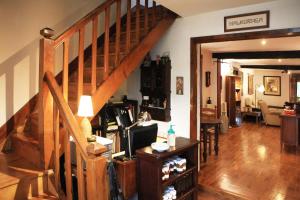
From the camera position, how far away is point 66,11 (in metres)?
3.75

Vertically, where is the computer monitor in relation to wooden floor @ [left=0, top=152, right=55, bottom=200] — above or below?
above

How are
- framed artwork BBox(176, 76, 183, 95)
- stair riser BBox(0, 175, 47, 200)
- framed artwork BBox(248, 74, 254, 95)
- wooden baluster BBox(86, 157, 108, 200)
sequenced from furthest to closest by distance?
framed artwork BBox(248, 74, 254, 95)
framed artwork BBox(176, 76, 183, 95)
stair riser BBox(0, 175, 47, 200)
wooden baluster BBox(86, 157, 108, 200)

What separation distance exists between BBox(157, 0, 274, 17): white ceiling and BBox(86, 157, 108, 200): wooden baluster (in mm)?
2023

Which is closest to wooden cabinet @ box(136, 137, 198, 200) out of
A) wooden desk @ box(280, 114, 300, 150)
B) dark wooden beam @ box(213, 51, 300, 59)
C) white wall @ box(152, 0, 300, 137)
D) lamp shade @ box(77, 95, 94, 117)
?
white wall @ box(152, 0, 300, 137)

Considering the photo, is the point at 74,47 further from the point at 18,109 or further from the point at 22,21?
the point at 18,109

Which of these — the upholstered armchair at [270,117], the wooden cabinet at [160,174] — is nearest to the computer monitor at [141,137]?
the wooden cabinet at [160,174]

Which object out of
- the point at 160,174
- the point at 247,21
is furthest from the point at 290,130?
the point at 160,174

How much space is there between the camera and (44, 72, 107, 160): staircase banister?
1906 mm

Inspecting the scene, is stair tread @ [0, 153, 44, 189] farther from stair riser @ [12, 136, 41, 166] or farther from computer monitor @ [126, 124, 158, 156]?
computer monitor @ [126, 124, 158, 156]

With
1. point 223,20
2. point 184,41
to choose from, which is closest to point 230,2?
point 223,20

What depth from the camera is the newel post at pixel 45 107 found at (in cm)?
237

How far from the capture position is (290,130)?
6.27 metres

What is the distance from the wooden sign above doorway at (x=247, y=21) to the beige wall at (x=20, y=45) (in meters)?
2.42

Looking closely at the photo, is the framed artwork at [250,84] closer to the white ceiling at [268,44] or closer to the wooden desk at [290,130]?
the white ceiling at [268,44]
